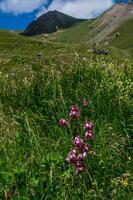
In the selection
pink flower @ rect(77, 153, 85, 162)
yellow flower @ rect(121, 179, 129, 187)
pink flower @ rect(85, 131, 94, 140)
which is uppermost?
pink flower @ rect(85, 131, 94, 140)

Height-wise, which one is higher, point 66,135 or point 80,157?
point 80,157

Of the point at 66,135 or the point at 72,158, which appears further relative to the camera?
the point at 66,135

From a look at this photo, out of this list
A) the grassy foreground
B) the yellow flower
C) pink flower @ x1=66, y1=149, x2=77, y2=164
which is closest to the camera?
the yellow flower

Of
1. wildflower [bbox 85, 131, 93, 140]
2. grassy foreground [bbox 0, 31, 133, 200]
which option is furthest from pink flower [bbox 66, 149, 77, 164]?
wildflower [bbox 85, 131, 93, 140]

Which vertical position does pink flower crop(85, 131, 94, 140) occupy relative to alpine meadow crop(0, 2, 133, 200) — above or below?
above

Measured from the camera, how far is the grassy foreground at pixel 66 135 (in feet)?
25.2

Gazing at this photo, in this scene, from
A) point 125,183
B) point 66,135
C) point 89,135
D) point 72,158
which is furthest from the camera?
point 66,135

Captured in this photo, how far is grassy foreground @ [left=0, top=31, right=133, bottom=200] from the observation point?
7.69 metres

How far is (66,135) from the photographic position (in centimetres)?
958

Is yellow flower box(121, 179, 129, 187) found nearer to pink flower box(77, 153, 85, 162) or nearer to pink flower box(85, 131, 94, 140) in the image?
pink flower box(77, 153, 85, 162)

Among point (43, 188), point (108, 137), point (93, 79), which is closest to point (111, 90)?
point (93, 79)

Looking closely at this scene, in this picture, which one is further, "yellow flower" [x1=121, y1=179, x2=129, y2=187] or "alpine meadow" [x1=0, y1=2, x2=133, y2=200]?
"alpine meadow" [x1=0, y1=2, x2=133, y2=200]

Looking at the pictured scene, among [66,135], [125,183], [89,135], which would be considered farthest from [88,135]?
[125,183]

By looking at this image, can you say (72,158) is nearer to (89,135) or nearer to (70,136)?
(89,135)
